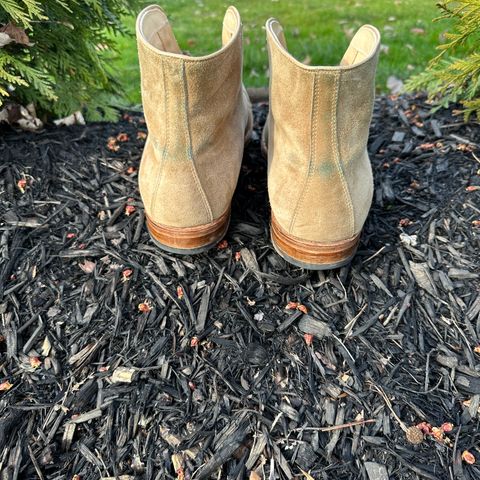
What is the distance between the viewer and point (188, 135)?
149cm

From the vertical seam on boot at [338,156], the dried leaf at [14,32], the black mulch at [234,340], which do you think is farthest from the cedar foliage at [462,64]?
the dried leaf at [14,32]

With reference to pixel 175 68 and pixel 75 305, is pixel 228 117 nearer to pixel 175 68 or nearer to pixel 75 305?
pixel 175 68

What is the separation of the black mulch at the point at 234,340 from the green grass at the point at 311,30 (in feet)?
6.21

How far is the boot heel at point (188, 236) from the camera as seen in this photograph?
162 cm

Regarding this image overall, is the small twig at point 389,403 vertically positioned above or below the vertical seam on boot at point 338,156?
below

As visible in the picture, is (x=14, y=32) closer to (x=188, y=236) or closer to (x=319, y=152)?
(x=188, y=236)

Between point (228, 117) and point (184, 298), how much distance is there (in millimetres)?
630

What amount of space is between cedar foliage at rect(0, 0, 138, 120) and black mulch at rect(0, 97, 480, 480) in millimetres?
312

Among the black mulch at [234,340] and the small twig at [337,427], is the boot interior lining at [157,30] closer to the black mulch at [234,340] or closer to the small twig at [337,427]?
the black mulch at [234,340]

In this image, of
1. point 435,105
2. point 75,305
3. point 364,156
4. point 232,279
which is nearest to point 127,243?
point 75,305

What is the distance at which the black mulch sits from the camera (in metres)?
1.32

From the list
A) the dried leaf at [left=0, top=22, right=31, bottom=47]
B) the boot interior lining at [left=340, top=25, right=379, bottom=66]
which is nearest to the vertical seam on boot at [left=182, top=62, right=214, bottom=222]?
the boot interior lining at [left=340, top=25, right=379, bottom=66]

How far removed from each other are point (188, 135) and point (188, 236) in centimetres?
35

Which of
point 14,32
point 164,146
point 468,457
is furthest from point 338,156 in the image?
point 14,32
